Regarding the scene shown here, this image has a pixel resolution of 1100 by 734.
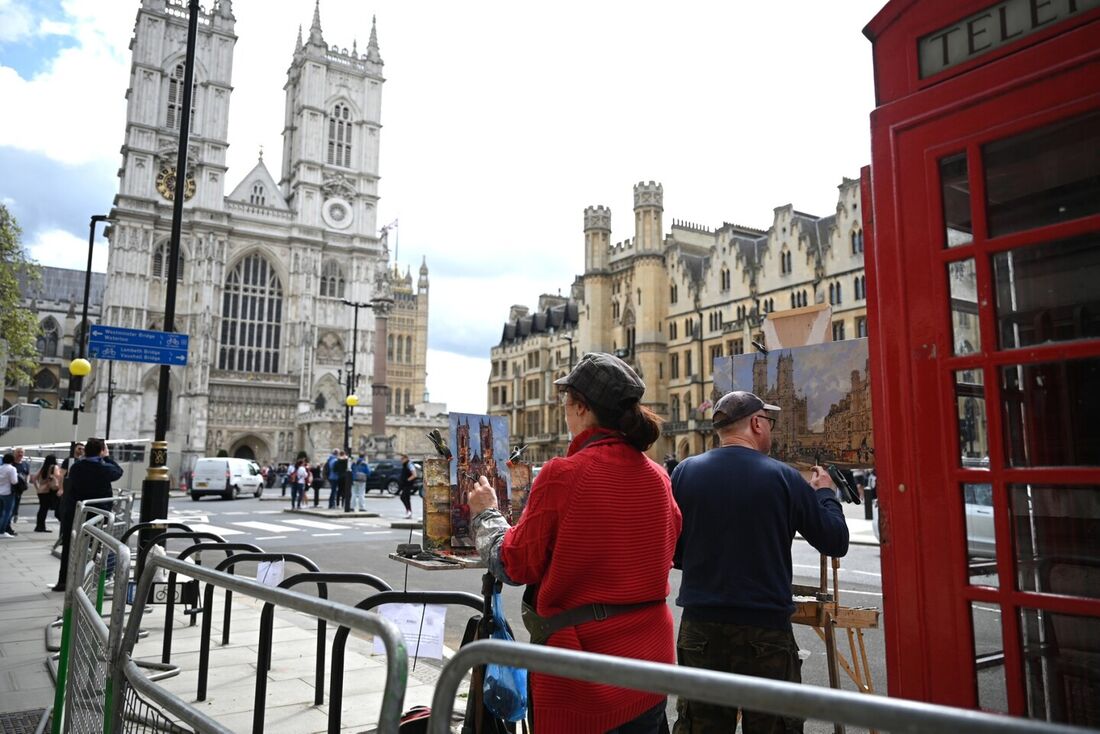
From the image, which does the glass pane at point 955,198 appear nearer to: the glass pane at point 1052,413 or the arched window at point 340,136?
the glass pane at point 1052,413

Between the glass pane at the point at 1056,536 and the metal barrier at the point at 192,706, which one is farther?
the glass pane at the point at 1056,536

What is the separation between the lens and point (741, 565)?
2859 mm

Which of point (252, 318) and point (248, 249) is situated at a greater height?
point (248, 249)

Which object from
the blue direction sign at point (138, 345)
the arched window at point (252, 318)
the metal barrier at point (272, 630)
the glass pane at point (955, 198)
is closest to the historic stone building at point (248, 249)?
the arched window at point (252, 318)

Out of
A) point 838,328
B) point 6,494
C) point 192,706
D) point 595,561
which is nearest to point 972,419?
point 595,561

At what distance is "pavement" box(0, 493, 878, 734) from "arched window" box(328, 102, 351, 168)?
56.6 metres

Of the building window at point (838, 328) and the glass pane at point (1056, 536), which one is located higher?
the building window at point (838, 328)

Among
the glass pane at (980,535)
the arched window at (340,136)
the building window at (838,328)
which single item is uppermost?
the arched window at (340,136)

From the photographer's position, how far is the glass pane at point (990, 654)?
7.57 feet

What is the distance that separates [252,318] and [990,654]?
199 ft

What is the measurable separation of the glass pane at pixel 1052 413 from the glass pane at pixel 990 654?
0.49 meters

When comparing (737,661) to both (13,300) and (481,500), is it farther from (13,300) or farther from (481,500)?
(13,300)

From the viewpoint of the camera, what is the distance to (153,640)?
6.56 m

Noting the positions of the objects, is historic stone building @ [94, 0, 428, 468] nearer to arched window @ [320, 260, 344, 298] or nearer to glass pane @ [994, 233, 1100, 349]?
arched window @ [320, 260, 344, 298]
